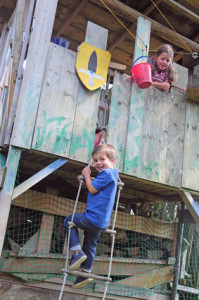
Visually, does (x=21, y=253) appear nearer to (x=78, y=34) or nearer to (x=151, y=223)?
(x=151, y=223)

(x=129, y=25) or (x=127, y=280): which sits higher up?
(x=129, y=25)

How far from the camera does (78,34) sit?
6.92 metres

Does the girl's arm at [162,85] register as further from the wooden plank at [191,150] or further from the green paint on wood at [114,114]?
the green paint on wood at [114,114]

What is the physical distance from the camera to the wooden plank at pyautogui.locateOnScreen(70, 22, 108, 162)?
4324mm

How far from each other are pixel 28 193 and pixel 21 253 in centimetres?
89

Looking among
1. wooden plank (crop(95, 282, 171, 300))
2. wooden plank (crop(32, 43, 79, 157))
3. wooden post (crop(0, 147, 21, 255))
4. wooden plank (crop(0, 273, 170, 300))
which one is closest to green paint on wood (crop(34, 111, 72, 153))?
wooden plank (crop(32, 43, 79, 157))

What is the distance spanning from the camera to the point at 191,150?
17.3 ft

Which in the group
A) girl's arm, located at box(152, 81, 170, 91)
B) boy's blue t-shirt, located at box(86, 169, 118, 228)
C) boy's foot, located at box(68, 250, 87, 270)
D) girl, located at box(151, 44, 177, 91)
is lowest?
boy's foot, located at box(68, 250, 87, 270)

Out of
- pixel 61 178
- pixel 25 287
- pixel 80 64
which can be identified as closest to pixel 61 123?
pixel 80 64

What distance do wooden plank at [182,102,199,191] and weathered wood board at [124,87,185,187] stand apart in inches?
3.8

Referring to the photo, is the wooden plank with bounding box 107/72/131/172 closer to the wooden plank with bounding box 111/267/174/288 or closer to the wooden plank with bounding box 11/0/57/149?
the wooden plank with bounding box 11/0/57/149

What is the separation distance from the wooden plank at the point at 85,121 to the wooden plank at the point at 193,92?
1556 mm

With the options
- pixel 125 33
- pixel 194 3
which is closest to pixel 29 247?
pixel 125 33

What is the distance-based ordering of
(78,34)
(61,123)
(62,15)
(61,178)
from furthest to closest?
1. (78,34)
2. (62,15)
3. (61,178)
4. (61,123)
